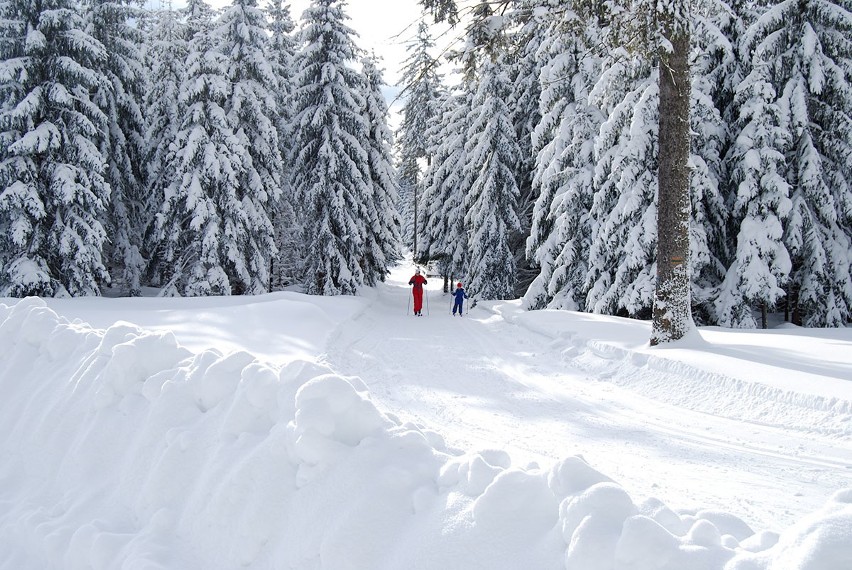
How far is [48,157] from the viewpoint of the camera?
17125 millimetres

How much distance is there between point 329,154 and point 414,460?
20.5 metres

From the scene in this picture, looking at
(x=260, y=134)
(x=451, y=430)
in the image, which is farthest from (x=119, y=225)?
(x=451, y=430)

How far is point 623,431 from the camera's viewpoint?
5898 mm

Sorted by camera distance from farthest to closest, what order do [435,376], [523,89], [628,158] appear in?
[523,89]
[628,158]
[435,376]

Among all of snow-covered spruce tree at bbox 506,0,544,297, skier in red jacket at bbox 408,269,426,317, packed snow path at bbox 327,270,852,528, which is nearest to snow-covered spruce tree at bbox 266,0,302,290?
skier in red jacket at bbox 408,269,426,317

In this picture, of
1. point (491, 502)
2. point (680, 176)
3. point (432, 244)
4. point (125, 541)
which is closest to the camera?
point (491, 502)

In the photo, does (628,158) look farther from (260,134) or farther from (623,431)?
(260,134)

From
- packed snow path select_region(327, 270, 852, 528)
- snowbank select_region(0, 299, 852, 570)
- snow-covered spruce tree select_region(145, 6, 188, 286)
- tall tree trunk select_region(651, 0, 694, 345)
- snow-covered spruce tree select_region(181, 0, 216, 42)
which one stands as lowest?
packed snow path select_region(327, 270, 852, 528)

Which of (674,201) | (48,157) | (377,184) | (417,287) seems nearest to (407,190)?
(377,184)

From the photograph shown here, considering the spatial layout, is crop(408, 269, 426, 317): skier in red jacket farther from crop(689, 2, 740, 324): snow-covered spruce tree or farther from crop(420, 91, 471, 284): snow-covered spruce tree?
crop(689, 2, 740, 324): snow-covered spruce tree

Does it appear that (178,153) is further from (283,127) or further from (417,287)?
(417,287)

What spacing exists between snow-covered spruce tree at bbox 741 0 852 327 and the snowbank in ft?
48.5

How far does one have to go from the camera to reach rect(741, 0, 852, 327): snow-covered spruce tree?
13.7m

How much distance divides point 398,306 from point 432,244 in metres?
8.15
